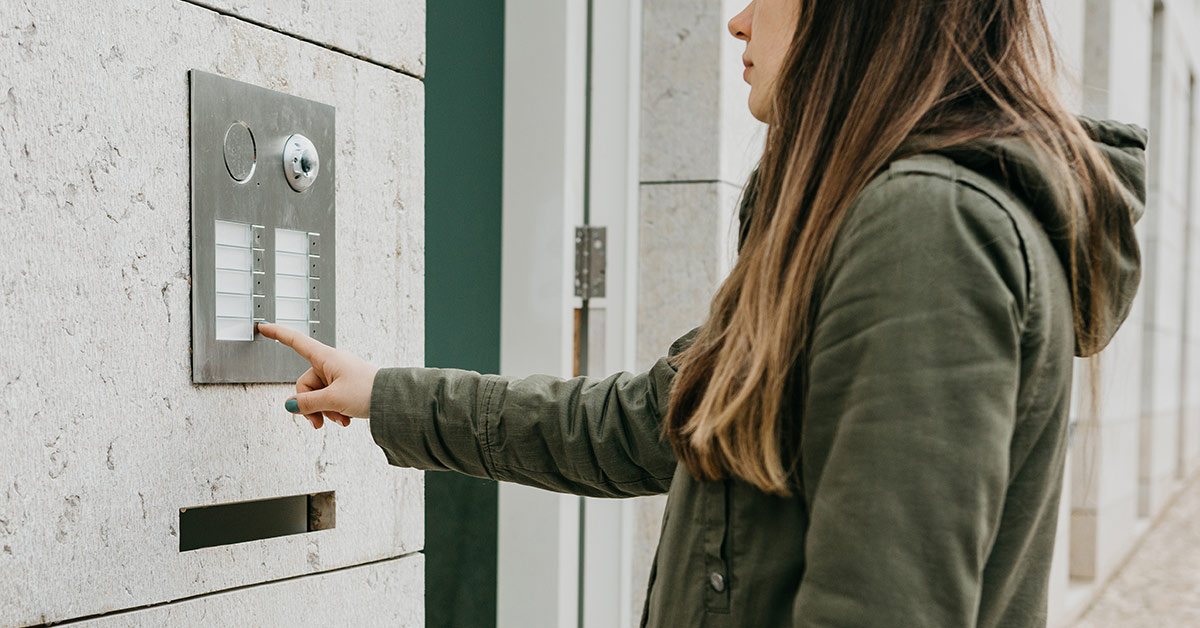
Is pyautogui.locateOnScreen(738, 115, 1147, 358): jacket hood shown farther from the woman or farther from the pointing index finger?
the pointing index finger

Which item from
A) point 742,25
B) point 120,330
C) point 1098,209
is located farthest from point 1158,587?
point 120,330

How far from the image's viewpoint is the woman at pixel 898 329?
3.36 feet

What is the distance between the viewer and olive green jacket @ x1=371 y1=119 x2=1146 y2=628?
40.2 inches

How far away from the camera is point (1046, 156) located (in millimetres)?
1127

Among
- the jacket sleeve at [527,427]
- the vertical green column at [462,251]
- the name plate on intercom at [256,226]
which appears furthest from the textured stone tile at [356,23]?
the jacket sleeve at [527,427]

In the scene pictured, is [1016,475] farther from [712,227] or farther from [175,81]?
[712,227]

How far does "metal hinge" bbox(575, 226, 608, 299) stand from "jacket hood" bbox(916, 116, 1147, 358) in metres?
1.78

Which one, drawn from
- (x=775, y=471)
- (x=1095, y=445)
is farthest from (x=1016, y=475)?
(x=775, y=471)

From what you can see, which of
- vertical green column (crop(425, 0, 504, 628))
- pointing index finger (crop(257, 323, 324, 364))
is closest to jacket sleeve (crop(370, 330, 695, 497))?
pointing index finger (crop(257, 323, 324, 364))

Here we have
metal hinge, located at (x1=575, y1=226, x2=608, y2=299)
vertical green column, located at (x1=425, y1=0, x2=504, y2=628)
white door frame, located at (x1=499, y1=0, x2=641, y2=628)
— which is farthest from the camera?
metal hinge, located at (x1=575, y1=226, x2=608, y2=299)

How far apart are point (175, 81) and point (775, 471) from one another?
1.00 meters

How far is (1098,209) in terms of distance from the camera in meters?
1.18

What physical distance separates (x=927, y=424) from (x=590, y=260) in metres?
2.02

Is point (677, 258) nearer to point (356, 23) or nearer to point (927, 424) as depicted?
point (356, 23)
